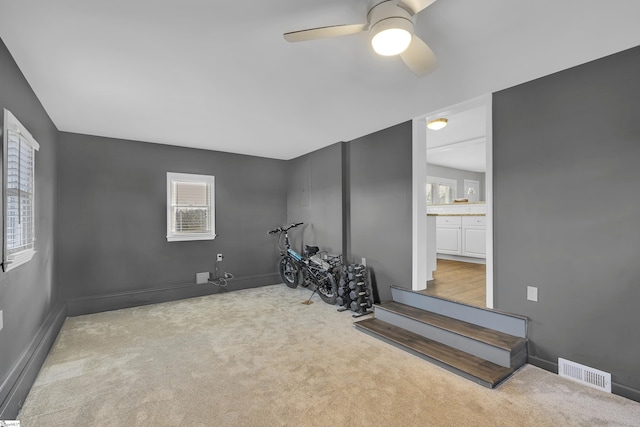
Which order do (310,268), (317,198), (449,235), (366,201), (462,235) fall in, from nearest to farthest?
(366,201) → (310,268) → (317,198) → (462,235) → (449,235)

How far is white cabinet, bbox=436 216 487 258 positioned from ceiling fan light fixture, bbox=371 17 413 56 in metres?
4.69

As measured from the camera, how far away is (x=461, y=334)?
8.82 feet

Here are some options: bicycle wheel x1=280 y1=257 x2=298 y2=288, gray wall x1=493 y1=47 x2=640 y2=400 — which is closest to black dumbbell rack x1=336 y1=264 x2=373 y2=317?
bicycle wheel x1=280 y1=257 x2=298 y2=288

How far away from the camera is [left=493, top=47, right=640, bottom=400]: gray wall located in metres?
2.11

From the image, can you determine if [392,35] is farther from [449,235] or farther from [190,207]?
[449,235]

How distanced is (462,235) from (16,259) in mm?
6211

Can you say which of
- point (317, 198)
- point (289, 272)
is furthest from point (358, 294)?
point (317, 198)

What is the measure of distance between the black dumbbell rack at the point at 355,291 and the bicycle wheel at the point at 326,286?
13cm

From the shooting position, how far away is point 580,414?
1886 mm

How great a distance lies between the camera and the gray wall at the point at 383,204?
373cm

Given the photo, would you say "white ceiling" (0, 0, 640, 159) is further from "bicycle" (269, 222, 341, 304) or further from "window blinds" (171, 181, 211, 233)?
"bicycle" (269, 222, 341, 304)

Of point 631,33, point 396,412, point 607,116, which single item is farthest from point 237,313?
point 631,33

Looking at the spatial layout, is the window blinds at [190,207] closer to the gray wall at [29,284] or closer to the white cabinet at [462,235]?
the gray wall at [29,284]

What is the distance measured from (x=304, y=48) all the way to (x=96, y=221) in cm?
390
